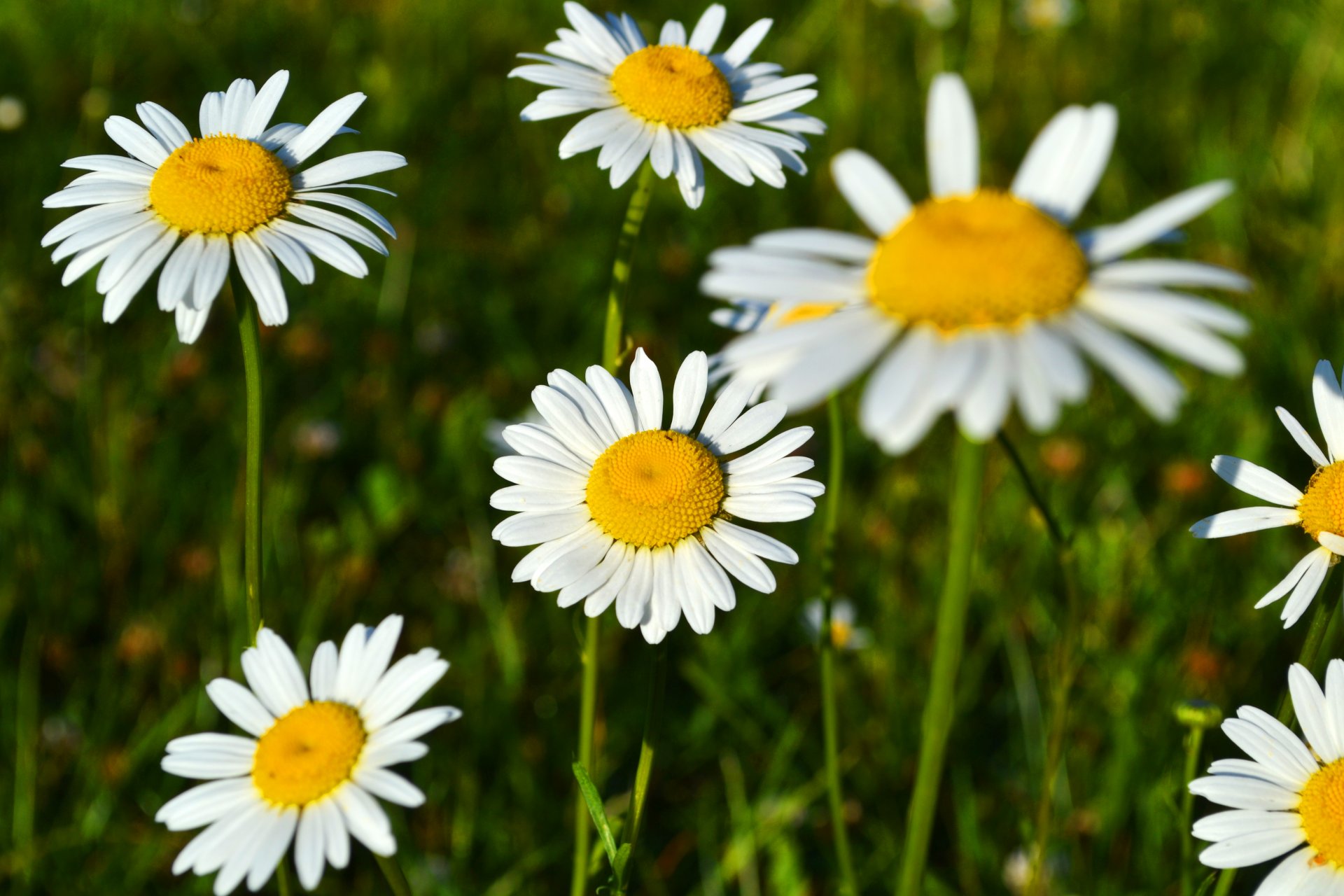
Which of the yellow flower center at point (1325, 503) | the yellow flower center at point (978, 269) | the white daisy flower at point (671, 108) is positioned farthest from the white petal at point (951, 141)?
the yellow flower center at point (1325, 503)

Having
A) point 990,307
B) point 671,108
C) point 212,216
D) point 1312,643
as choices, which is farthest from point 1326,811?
point 212,216

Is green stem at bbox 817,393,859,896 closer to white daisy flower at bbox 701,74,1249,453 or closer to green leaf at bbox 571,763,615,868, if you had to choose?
green leaf at bbox 571,763,615,868

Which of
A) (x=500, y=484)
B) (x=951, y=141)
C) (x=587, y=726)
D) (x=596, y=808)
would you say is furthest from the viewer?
(x=500, y=484)

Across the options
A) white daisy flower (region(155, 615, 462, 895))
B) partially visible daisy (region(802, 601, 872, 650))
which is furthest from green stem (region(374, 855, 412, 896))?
partially visible daisy (region(802, 601, 872, 650))

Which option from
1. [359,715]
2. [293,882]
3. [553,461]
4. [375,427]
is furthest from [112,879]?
[375,427]

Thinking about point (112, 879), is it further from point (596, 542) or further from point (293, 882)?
point (596, 542)

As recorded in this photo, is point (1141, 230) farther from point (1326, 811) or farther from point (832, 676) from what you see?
point (832, 676)
